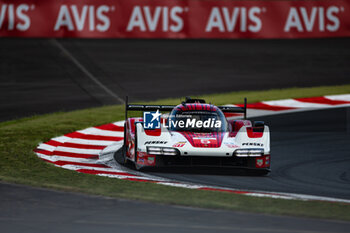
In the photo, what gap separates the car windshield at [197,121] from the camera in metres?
12.4

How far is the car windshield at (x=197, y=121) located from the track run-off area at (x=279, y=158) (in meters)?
0.71

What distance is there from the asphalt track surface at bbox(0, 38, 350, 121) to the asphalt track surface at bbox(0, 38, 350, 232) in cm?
3

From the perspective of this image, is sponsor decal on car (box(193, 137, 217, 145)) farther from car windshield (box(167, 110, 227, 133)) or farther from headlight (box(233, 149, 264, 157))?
car windshield (box(167, 110, 227, 133))

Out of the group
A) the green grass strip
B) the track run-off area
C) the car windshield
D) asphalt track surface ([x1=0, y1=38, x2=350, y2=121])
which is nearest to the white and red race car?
the car windshield

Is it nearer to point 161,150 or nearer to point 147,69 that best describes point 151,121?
point 161,150

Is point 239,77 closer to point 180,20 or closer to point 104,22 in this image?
point 180,20

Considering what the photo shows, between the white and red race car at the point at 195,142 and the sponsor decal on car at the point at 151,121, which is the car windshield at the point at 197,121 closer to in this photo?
the white and red race car at the point at 195,142

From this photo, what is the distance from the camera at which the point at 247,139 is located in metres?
11.8

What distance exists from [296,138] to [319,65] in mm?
11326

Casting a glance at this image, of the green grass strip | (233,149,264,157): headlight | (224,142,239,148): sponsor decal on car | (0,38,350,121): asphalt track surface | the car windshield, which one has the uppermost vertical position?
(0,38,350,121): asphalt track surface

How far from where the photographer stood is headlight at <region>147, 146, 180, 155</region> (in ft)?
37.2

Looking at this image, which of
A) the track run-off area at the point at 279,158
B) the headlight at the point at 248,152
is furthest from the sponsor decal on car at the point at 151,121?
the headlight at the point at 248,152

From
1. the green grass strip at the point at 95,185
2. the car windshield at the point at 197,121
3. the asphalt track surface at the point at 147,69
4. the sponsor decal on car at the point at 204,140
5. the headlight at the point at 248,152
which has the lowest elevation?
the green grass strip at the point at 95,185

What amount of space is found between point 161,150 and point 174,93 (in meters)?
9.97
